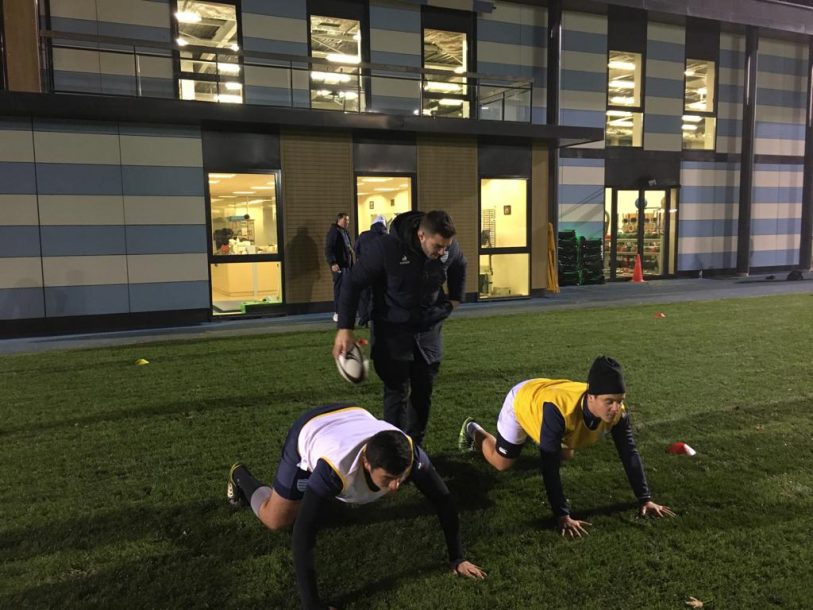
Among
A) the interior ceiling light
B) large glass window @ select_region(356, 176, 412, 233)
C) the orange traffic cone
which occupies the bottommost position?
the orange traffic cone

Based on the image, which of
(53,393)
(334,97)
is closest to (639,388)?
(53,393)

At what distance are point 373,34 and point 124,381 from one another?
9.65 m

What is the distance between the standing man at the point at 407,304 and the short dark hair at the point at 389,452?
1.28 meters

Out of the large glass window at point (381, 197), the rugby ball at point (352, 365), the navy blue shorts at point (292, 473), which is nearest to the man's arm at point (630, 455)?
the rugby ball at point (352, 365)

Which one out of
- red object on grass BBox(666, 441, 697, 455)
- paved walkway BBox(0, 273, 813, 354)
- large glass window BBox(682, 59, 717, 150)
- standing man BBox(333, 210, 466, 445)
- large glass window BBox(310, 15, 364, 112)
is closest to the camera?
standing man BBox(333, 210, 466, 445)

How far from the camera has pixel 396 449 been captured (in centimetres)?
268

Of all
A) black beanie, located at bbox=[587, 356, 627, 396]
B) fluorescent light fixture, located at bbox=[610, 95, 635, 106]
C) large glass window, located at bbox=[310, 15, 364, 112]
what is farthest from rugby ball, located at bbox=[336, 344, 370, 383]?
fluorescent light fixture, located at bbox=[610, 95, 635, 106]

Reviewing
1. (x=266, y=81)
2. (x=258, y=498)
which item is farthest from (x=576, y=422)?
(x=266, y=81)

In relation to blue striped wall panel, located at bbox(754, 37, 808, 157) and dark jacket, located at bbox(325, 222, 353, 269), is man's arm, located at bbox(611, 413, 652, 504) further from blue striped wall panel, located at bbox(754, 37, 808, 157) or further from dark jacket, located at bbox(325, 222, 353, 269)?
blue striped wall panel, located at bbox(754, 37, 808, 157)

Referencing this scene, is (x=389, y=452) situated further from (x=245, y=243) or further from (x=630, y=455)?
(x=245, y=243)

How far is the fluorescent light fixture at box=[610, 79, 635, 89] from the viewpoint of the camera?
664 inches

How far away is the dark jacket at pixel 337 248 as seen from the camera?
10.4m

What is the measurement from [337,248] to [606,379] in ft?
25.3

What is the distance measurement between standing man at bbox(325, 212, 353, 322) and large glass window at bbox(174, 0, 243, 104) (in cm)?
332
